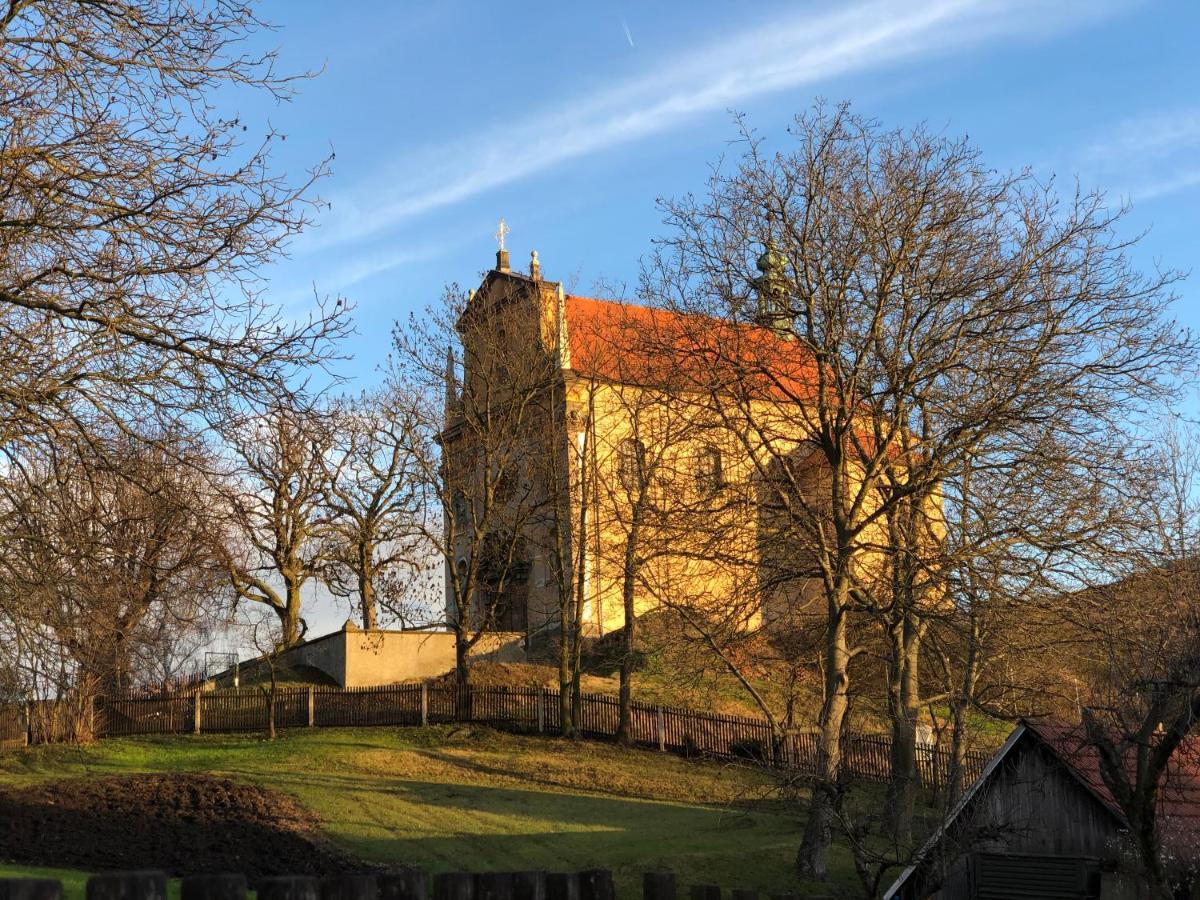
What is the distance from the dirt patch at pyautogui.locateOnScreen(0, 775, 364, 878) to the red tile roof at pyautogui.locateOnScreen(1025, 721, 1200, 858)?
1099 centimetres

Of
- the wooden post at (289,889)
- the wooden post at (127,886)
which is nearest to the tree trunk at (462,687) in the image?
the wooden post at (289,889)

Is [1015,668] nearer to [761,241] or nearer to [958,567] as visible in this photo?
[958,567]

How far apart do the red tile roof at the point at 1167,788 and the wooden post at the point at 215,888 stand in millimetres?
15447

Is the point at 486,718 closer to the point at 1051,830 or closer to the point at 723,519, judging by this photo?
the point at 723,519

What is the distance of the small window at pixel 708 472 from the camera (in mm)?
19391

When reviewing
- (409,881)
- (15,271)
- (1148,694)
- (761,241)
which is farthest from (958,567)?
(409,881)

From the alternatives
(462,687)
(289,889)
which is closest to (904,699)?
(462,687)

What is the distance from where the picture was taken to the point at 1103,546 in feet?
58.3

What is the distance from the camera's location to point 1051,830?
803 inches

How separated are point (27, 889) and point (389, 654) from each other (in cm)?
3506

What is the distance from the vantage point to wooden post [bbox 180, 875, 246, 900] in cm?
347

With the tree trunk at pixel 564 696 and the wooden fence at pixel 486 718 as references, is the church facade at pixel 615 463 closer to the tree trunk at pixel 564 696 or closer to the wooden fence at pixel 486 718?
the tree trunk at pixel 564 696

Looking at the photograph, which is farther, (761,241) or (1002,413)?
(761,241)

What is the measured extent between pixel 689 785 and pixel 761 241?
13.0 meters
